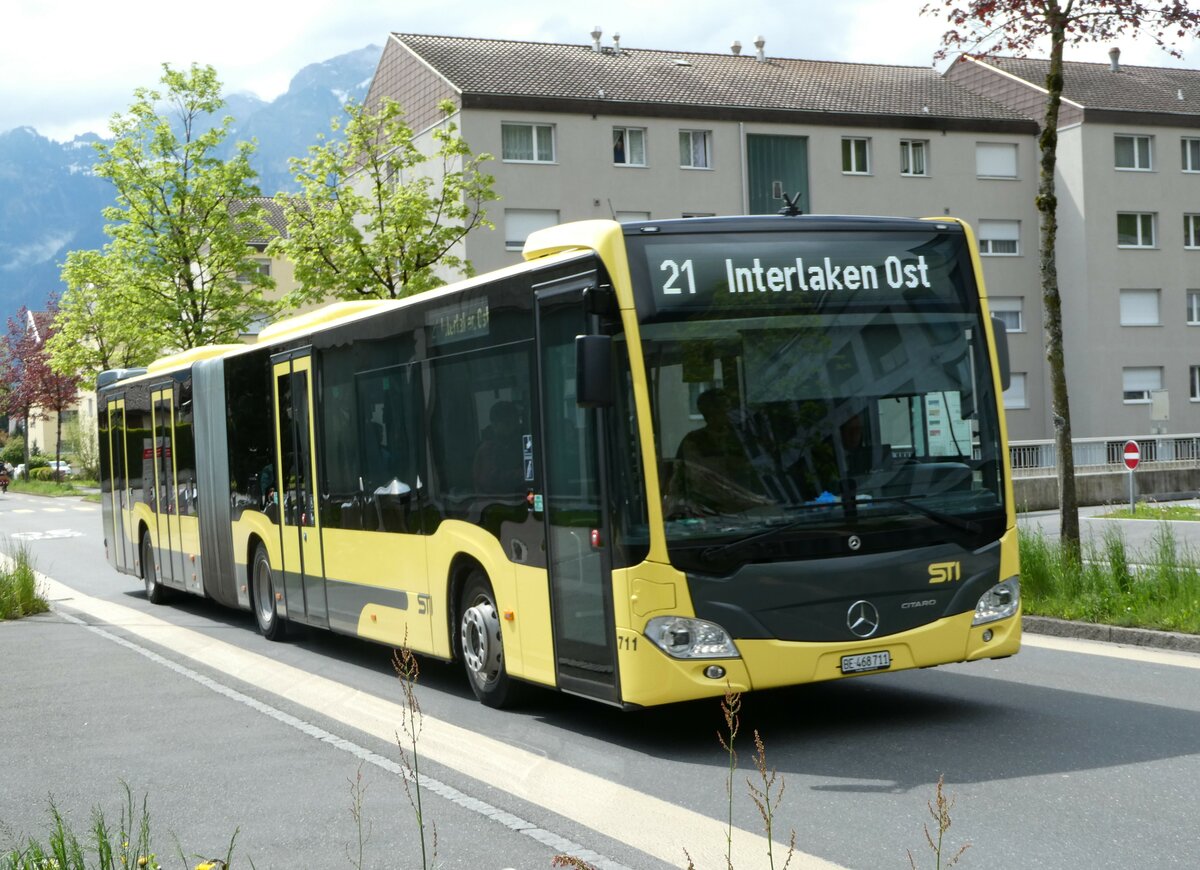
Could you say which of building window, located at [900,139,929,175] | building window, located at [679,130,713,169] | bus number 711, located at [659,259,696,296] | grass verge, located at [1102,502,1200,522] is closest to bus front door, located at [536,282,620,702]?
bus number 711, located at [659,259,696,296]

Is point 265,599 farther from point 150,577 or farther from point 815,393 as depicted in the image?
point 815,393

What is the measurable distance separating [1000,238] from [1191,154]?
7.85 m

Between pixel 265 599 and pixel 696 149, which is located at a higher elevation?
pixel 696 149

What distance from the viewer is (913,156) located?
54156 mm

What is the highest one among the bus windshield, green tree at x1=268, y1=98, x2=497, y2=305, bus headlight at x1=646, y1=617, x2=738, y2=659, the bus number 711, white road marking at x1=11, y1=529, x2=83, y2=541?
green tree at x1=268, y1=98, x2=497, y2=305

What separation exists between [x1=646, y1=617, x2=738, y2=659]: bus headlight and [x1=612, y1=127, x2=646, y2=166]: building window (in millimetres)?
43221

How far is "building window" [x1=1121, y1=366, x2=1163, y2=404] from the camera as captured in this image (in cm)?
5425

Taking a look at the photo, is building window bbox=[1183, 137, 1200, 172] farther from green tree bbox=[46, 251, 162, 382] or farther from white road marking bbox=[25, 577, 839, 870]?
white road marking bbox=[25, 577, 839, 870]

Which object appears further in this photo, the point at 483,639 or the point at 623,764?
the point at 483,639

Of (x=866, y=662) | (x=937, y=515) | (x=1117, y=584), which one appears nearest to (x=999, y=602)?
(x=937, y=515)

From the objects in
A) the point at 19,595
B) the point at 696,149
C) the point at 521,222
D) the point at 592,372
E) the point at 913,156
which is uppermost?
the point at 696,149

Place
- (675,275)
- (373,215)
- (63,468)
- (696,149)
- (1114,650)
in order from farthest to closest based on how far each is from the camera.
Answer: (63,468), (696,149), (373,215), (1114,650), (675,275)

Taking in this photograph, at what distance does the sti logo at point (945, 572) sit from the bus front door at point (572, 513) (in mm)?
1779

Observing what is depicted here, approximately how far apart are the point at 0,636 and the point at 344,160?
23725mm
